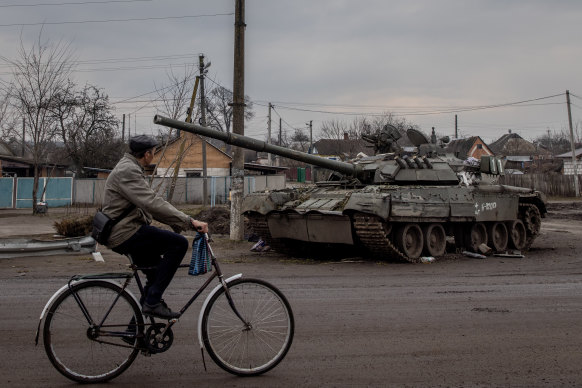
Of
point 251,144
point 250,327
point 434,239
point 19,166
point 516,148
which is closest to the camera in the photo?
point 250,327

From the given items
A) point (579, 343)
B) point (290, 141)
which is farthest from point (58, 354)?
point (290, 141)

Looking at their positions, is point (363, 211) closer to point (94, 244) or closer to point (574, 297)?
point (574, 297)

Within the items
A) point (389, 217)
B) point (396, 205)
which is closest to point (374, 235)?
point (389, 217)

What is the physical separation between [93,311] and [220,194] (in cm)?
2896

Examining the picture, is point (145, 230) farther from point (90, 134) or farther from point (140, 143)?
point (90, 134)

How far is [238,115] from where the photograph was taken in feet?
48.9

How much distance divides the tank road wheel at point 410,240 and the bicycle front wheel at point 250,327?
25.2 feet

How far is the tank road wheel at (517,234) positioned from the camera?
1442 cm

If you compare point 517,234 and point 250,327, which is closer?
point 250,327

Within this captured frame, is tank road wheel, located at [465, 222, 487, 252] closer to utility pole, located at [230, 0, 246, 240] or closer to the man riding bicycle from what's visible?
utility pole, located at [230, 0, 246, 240]

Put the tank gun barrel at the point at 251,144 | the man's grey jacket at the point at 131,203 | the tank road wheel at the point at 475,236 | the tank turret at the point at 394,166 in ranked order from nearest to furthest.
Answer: the man's grey jacket at the point at 131,203 → the tank gun barrel at the point at 251,144 → the tank turret at the point at 394,166 → the tank road wheel at the point at 475,236

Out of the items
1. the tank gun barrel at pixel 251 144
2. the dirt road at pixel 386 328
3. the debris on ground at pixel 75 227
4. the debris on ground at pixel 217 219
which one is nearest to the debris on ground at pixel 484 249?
the dirt road at pixel 386 328

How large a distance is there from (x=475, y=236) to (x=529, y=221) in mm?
2024

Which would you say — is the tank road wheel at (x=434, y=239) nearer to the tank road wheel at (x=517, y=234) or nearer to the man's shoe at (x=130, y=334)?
the tank road wheel at (x=517, y=234)
